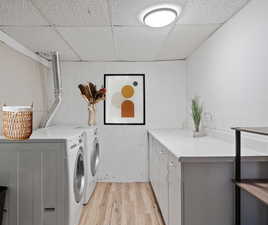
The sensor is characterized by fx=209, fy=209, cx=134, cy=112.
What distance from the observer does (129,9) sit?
176 centimetres

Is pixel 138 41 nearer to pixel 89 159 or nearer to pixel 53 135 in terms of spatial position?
pixel 53 135

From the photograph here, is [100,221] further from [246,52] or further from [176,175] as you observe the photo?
[246,52]

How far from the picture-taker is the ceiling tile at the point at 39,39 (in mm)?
2207

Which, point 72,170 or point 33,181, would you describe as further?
point 72,170

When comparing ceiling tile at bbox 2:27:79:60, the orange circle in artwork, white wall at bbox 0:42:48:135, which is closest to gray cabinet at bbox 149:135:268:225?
ceiling tile at bbox 2:27:79:60

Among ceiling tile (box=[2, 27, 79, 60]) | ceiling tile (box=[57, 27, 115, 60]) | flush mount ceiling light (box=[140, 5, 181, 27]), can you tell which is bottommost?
flush mount ceiling light (box=[140, 5, 181, 27])

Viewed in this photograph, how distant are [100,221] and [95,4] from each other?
7.04 ft

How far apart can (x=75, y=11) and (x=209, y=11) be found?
3.80 feet

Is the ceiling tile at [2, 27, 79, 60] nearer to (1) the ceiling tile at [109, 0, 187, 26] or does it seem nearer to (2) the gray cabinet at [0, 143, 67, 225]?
(1) the ceiling tile at [109, 0, 187, 26]

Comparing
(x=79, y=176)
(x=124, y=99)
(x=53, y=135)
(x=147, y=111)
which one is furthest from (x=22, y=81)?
(x=147, y=111)

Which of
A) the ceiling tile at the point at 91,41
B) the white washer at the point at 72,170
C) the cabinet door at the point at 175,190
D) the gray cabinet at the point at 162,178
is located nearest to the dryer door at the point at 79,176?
the white washer at the point at 72,170

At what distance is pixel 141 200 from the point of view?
2807mm

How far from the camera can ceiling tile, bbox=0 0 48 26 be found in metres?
1.68

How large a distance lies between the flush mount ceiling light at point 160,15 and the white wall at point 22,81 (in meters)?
1.60
